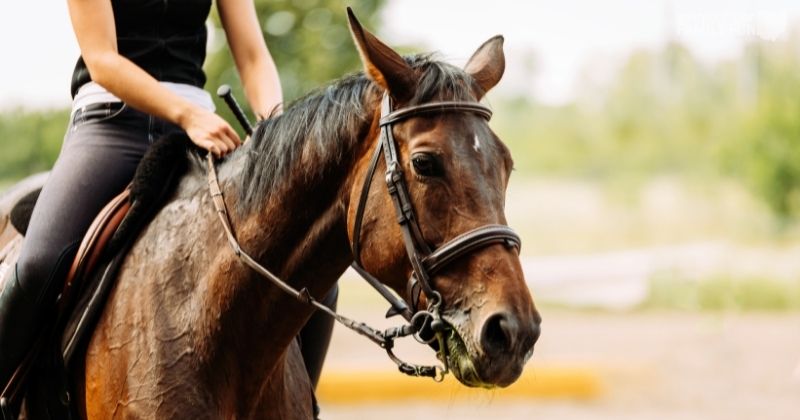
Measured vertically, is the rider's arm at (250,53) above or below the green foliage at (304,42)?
above

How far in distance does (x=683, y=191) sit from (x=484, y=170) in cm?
1710

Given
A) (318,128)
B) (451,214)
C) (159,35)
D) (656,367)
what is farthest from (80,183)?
(656,367)

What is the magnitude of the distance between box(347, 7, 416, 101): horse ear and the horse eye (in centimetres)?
20

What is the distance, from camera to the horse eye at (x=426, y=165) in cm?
259

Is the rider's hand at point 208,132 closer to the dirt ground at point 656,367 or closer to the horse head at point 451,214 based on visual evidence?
the horse head at point 451,214

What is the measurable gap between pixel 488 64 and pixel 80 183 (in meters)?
1.23

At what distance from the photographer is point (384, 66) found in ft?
8.82

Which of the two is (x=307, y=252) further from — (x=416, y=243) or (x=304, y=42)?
(x=304, y=42)

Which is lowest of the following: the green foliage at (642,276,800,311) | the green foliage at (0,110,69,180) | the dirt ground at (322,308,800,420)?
the green foliage at (642,276,800,311)

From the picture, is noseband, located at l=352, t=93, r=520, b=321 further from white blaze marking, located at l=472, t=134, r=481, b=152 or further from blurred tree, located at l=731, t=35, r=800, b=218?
blurred tree, located at l=731, t=35, r=800, b=218

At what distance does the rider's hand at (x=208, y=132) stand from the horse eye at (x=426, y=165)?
80 centimetres

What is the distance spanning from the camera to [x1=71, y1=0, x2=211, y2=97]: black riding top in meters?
3.40

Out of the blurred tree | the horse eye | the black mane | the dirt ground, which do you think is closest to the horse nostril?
the horse eye

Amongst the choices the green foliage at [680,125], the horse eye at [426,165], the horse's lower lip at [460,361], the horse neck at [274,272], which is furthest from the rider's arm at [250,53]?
the green foliage at [680,125]
